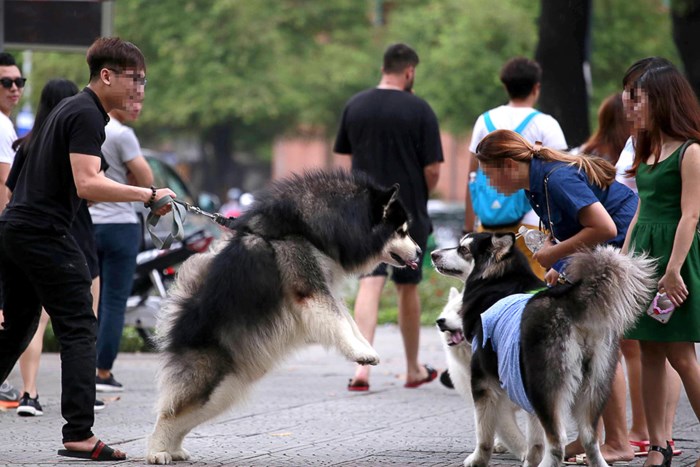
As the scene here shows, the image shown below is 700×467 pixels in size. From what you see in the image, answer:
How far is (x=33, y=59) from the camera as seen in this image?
35.7m

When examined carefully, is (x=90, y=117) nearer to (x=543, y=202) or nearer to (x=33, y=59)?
(x=543, y=202)

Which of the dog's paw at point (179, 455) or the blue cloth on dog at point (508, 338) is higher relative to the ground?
the blue cloth on dog at point (508, 338)

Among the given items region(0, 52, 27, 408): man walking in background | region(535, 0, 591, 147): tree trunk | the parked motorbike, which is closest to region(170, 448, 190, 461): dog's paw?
region(0, 52, 27, 408): man walking in background

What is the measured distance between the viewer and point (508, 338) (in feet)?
17.1

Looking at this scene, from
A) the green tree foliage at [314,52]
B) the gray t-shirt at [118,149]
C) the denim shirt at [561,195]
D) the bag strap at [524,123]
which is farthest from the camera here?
the green tree foliage at [314,52]

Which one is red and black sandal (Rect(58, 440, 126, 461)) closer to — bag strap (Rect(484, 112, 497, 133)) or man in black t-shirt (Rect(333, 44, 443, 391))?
man in black t-shirt (Rect(333, 44, 443, 391))

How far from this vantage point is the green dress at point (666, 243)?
5.45 metres

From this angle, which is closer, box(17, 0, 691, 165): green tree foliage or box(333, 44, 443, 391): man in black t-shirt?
box(333, 44, 443, 391): man in black t-shirt

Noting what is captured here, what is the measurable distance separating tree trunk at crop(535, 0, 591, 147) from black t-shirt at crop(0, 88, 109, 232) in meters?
7.79

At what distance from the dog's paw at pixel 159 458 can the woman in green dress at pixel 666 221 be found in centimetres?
251

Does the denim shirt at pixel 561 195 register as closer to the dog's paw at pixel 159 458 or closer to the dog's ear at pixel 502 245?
the dog's ear at pixel 502 245

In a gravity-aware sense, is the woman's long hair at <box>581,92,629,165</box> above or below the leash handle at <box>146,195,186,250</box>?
above

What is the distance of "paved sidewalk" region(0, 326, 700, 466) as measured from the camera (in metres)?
6.09

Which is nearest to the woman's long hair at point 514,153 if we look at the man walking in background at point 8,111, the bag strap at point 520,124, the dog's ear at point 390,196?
the dog's ear at point 390,196
